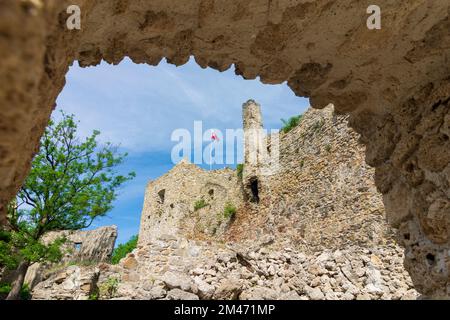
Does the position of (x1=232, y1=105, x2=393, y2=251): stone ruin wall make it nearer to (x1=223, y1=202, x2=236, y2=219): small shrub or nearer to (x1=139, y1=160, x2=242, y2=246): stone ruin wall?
(x1=223, y1=202, x2=236, y2=219): small shrub

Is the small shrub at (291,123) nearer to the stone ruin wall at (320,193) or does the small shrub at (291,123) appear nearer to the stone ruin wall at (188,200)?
the stone ruin wall at (320,193)

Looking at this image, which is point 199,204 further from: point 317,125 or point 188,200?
point 317,125

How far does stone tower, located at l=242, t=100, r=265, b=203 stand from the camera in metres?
14.1

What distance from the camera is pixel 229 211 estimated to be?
600 inches

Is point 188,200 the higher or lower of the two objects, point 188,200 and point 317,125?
the higher

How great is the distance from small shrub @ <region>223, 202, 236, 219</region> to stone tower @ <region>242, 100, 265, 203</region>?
1102mm

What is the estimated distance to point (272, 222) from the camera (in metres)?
12.6

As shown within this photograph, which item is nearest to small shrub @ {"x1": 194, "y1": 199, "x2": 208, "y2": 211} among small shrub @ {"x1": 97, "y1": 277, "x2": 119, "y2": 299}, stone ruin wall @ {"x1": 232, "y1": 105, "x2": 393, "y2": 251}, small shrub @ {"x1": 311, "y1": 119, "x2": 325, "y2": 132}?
stone ruin wall @ {"x1": 232, "y1": 105, "x2": 393, "y2": 251}

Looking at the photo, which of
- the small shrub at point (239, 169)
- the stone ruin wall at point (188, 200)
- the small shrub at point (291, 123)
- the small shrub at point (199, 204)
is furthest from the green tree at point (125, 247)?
the small shrub at point (291, 123)

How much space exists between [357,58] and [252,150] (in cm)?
1206

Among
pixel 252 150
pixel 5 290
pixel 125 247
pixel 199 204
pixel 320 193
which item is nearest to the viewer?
pixel 320 193

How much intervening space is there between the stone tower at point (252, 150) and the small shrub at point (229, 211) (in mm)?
1102

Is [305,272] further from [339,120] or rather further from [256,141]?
[256,141]

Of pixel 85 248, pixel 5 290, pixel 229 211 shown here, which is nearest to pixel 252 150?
pixel 229 211
